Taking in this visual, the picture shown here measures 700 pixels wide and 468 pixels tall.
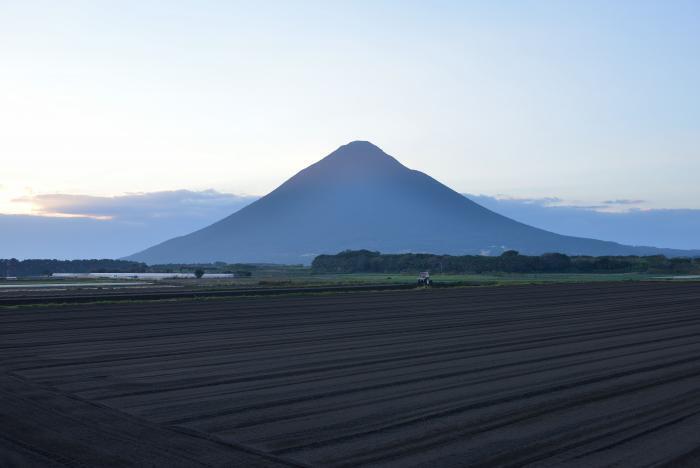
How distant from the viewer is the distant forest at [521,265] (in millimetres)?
115688

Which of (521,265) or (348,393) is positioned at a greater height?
(521,265)

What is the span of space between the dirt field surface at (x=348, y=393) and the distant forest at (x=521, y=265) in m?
91.2

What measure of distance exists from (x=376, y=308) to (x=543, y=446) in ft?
85.3

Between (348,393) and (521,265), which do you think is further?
(521,265)

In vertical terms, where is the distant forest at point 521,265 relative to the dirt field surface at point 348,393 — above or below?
above

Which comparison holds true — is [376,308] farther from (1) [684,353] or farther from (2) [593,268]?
(2) [593,268]

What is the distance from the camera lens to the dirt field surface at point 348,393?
969 cm

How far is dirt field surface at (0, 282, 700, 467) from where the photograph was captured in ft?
31.8

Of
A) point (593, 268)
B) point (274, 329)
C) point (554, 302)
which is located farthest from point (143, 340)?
point (593, 268)

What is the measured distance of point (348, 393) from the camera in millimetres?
13602

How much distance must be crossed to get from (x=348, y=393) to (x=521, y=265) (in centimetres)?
10770

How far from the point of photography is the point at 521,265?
387ft

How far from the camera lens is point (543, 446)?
9875 mm

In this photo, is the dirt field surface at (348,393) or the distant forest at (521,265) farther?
the distant forest at (521,265)
